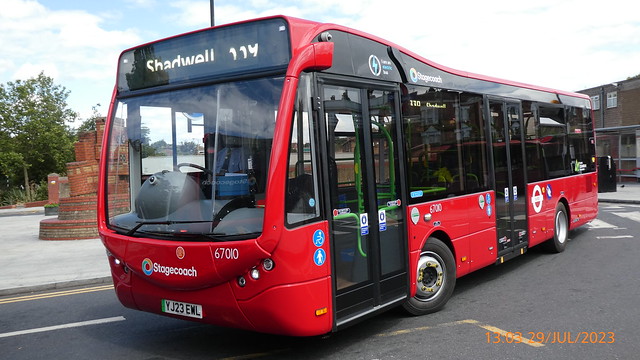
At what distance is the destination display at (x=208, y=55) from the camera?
411 cm

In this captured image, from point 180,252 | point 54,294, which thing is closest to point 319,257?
point 180,252

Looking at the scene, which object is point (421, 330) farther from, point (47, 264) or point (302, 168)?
point (47, 264)

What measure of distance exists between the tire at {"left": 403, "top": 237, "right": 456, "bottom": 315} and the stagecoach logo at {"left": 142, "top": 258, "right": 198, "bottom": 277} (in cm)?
241

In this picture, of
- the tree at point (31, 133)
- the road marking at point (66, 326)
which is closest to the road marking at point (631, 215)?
the road marking at point (66, 326)

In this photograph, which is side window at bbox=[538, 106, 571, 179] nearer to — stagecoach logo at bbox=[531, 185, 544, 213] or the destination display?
stagecoach logo at bbox=[531, 185, 544, 213]

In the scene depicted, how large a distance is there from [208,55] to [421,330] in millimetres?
3326

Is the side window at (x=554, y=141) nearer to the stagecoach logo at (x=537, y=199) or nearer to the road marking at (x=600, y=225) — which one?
the stagecoach logo at (x=537, y=199)

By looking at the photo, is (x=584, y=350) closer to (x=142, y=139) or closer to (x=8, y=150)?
(x=142, y=139)

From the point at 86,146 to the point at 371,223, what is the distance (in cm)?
1291

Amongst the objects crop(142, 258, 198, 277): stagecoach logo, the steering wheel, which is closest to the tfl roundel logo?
crop(142, 258, 198, 277): stagecoach logo

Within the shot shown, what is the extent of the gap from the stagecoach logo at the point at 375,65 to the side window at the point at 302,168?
1059 mm

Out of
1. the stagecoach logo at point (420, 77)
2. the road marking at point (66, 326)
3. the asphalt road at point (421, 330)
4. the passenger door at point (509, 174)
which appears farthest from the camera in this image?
the passenger door at point (509, 174)

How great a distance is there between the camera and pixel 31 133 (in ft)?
124
